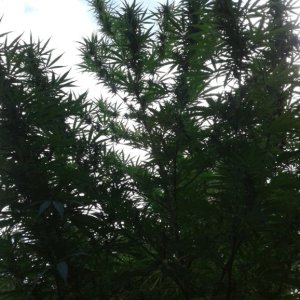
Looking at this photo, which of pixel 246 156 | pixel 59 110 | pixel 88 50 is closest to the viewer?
pixel 246 156

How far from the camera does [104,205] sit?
7.14 feet

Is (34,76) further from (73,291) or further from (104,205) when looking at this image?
(73,291)

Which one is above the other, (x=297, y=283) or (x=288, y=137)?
(x=288, y=137)

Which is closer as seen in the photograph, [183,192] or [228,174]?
[228,174]

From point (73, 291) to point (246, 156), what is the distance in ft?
2.92

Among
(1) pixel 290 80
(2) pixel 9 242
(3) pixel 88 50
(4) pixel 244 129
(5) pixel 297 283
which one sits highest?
(3) pixel 88 50

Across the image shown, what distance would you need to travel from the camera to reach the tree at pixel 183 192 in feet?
6.17

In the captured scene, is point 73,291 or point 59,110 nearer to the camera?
point 73,291

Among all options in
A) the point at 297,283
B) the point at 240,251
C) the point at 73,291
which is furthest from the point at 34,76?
the point at 297,283

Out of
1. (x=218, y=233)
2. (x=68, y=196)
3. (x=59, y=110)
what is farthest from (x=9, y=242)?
(x=218, y=233)

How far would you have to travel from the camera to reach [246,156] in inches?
67.9

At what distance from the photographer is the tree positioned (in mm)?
1881

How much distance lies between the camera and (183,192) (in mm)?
2189

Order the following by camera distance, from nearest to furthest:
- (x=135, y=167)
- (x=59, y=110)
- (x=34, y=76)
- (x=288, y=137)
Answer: (x=59, y=110), (x=288, y=137), (x=34, y=76), (x=135, y=167)
